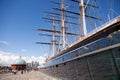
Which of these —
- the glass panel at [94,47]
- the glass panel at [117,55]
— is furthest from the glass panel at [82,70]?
the glass panel at [117,55]

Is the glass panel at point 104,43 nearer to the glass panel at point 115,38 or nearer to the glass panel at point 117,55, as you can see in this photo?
the glass panel at point 115,38

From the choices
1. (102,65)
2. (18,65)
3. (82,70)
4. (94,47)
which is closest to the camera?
(102,65)

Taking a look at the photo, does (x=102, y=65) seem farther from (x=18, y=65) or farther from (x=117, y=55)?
(x=18, y=65)

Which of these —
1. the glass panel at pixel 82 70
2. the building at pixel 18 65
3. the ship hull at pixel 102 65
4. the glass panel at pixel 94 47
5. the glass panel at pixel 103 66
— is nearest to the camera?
the ship hull at pixel 102 65

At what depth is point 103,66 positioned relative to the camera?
5617 millimetres

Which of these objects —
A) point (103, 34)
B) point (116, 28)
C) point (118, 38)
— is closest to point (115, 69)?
point (118, 38)

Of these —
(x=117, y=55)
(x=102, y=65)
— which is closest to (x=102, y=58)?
(x=102, y=65)

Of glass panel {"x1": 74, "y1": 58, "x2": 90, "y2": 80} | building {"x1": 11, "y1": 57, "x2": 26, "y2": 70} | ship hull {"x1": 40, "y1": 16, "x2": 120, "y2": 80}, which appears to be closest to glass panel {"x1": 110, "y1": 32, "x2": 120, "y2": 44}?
ship hull {"x1": 40, "y1": 16, "x2": 120, "y2": 80}

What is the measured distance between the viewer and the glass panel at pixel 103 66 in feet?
17.1

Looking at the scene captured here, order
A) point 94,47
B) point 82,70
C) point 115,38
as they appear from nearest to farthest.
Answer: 1. point 115,38
2. point 94,47
3. point 82,70

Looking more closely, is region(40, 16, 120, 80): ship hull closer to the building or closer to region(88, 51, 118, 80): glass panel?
region(88, 51, 118, 80): glass panel

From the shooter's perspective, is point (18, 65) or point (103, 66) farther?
point (18, 65)

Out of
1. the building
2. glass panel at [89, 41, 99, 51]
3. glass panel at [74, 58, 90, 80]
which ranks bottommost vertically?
glass panel at [74, 58, 90, 80]

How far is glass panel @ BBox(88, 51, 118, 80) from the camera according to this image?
521cm
